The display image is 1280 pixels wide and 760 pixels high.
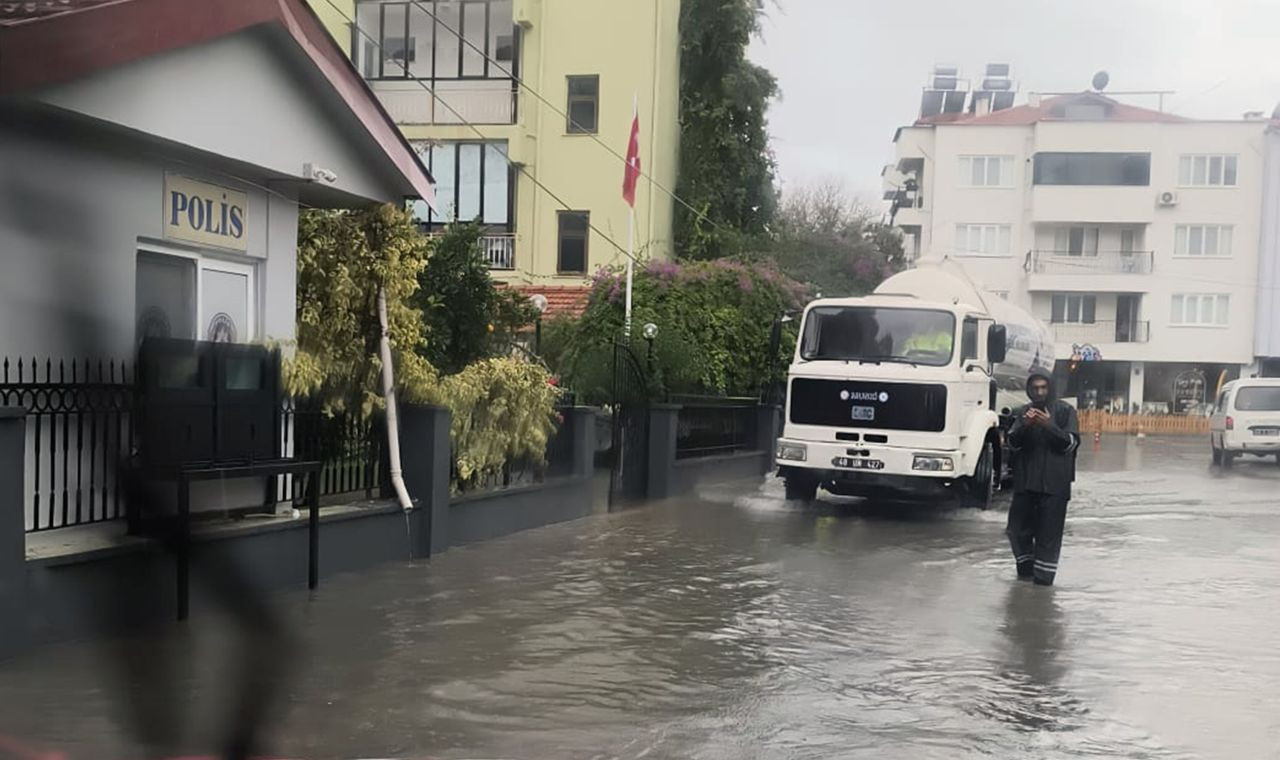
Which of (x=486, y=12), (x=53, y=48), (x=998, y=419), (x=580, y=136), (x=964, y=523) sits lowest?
(x=964, y=523)

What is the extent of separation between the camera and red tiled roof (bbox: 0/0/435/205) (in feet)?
5.37

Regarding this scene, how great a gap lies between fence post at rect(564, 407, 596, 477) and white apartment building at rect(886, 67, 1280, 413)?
44.6 metres

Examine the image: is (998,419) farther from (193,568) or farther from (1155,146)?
(1155,146)

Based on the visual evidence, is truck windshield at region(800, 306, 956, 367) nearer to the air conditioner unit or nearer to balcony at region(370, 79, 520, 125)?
balcony at region(370, 79, 520, 125)

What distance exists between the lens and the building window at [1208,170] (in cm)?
5612

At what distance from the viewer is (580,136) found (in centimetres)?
2928

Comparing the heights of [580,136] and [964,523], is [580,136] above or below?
above

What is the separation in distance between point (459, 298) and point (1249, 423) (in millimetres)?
21256

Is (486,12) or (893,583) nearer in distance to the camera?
(893,583)

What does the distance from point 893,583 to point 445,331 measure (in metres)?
8.00

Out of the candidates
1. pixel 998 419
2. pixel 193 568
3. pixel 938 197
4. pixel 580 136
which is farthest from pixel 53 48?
pixel 938 197

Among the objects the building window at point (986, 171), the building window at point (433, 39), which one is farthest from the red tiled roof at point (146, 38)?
the building window at point (986, 171)

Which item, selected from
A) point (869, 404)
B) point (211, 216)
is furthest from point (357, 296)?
point (869, 404)

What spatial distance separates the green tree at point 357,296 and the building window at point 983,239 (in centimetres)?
5138
